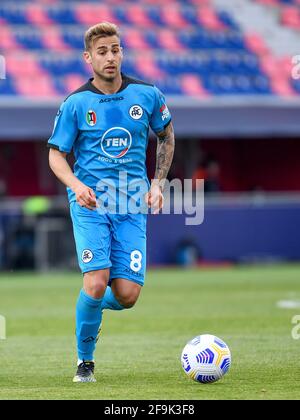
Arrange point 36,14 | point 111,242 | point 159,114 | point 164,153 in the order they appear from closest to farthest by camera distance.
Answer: point 111,242 → point 159,114 → point 164,153 → point 36,14

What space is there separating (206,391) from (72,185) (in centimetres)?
168

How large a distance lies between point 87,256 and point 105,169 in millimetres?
665

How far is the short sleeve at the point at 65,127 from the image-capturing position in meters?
8.16

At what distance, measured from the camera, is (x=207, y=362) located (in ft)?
26.1

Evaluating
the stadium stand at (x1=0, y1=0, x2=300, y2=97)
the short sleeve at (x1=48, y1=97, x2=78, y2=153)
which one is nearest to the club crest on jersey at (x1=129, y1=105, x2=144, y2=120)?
the short sleeve at (x1=48, y1=97, x2=78, y2=153)

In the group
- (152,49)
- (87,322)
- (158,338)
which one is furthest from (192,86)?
(87,322)

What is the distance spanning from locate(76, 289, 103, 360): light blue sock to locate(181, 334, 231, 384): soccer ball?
69 centimetres

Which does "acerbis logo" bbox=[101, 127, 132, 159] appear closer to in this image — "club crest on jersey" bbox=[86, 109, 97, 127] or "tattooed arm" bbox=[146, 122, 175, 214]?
"club crest on jersey" bbox=[86, 109, 97, 127]

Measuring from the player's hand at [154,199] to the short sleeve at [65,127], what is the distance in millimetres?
659

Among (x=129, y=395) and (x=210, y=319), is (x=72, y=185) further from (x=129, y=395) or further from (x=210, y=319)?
(x=210, y=319)

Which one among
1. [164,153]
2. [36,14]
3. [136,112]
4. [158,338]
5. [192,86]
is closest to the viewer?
[136,112]

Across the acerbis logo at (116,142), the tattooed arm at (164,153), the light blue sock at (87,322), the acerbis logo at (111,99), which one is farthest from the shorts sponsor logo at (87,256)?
the acerbis logo at (111,99)

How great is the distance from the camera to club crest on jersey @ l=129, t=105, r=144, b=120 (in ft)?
27.2

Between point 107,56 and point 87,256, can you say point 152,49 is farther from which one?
point 87,256
